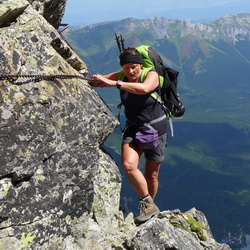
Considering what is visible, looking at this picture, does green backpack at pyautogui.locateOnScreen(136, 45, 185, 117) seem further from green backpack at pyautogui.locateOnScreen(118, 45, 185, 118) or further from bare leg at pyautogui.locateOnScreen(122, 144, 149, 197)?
bare leg at pyautogui.locateOnScreen(122, 144, 149, 197)

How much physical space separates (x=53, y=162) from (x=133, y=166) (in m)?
2.85

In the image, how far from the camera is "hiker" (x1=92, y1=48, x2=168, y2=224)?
10.3 m

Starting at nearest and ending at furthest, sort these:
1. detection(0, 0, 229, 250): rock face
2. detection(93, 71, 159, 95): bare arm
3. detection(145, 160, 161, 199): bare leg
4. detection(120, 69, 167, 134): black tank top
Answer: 1. detection(0, 0, 229, 250): rock face
2. detection(93, 71, 159, 95): bare arm
3. detection(120, 69, 167, 134): black tank top
4. detection(145, 160, 161, 199): bare leg

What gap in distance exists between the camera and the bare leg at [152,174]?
1197 centimetres

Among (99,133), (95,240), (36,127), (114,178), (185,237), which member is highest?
(36,127)

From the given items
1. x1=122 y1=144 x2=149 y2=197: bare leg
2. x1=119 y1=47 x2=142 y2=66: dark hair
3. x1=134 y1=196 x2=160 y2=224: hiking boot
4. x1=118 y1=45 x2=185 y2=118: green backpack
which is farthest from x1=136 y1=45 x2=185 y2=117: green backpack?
x1=134 y1=196 x2=160 y2=224: hiking boot

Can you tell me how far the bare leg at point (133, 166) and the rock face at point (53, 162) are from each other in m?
0.76

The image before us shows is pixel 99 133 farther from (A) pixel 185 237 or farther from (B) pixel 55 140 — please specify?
(A) pixel 185 237

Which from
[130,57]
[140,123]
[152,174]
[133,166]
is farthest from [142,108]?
[152,174]

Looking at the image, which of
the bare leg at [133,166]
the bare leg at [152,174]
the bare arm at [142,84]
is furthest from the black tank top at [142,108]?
the bare leg at [152,174]

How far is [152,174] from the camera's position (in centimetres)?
1211

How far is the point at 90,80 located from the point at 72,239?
519 centimetres

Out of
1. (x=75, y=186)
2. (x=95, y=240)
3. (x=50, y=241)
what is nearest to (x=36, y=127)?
(x=75, y=186)

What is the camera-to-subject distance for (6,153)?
8250 mm
